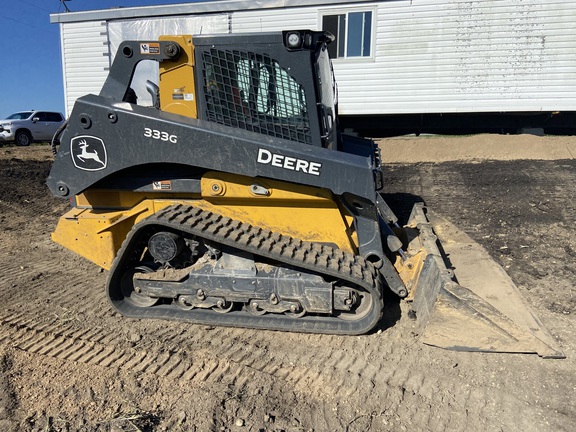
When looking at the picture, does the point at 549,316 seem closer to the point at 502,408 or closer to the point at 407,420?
the point at 502,408

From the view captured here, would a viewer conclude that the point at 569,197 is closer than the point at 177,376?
No

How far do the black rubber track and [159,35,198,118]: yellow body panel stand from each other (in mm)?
812

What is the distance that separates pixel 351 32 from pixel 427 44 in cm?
209

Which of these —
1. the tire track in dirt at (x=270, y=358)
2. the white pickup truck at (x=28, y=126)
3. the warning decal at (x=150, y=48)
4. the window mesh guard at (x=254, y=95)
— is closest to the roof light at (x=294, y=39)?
the window mesh guard at (x=254, y=95)

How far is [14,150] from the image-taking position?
14.4m

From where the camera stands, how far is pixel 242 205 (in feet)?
11.9

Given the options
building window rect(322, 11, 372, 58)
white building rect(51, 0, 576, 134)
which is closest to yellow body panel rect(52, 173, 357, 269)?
white building rect(51, 0, 576, 134)

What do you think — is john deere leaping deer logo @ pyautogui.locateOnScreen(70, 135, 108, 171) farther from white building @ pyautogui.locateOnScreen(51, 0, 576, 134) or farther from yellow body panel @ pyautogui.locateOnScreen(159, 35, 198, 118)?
white building @ pyautogui.locateOnScreen(51, 0, 576, 134)

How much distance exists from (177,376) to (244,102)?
7.00ft

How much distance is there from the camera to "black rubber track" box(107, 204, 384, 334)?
331 cm

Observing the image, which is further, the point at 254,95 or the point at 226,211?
the point at 226,211

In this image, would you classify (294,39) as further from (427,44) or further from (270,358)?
(427,44)

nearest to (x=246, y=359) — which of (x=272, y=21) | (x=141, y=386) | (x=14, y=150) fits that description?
(x=141, y=386)

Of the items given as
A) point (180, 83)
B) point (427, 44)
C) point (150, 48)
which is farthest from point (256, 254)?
point (427, 44)
